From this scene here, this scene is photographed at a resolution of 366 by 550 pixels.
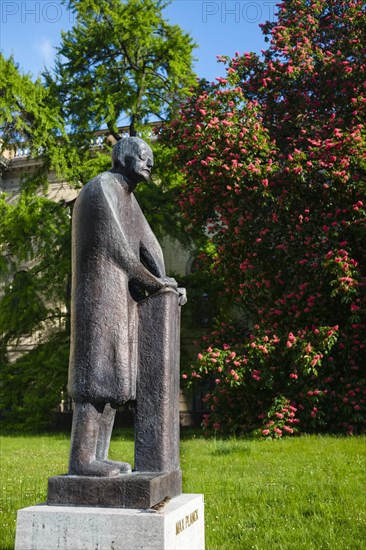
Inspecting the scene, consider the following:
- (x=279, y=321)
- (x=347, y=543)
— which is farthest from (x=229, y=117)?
(x=347, y=543)

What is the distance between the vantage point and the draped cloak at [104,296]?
13.2ft

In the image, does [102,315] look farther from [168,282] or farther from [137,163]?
[137,163]

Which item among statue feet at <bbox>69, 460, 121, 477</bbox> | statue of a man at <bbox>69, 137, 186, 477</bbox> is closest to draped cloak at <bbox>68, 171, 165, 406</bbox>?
statue of a man at <bbox>69, 137, 186, 477</bbox>

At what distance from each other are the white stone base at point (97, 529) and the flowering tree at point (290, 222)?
9.71 metres

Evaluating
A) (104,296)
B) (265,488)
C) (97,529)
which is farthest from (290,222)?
(97,529)

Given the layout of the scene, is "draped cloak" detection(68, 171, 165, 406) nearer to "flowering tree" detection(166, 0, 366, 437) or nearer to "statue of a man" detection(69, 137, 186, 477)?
"statue of a man" detection(69, 137, 186, 477)

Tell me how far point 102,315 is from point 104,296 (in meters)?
0.12

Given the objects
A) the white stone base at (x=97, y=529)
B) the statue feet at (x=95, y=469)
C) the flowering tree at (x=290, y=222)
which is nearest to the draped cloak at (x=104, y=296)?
the statue feet at (x=95, y=469)

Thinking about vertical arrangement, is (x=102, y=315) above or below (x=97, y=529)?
above

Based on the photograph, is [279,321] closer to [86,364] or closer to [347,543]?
[347,543]

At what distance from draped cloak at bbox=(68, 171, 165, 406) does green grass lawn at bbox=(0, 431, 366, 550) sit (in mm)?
2195

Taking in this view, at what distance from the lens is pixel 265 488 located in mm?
7645

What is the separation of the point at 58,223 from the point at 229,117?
26.6 feet

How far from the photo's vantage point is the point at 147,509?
366cm
